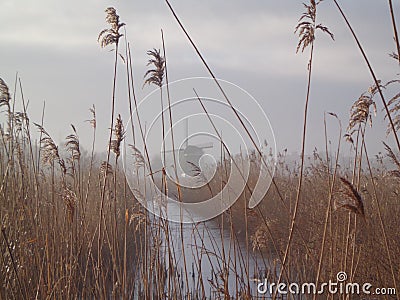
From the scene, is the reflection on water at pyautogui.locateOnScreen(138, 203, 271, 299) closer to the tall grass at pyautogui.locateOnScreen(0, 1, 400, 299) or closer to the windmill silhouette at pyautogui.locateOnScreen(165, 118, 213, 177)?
the tall grass at pyautogui.locateOnScreen(0, 1, 400, 299)

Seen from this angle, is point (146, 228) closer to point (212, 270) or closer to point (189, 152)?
point (212, 270)

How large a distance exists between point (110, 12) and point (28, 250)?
4.21 ft

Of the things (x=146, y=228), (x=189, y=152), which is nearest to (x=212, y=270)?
(x=146, y=228)

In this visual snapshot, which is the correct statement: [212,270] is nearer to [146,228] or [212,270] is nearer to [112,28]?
[146,228]

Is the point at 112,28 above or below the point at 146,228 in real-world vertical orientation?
above

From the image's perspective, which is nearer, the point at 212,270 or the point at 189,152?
the point at 212,270

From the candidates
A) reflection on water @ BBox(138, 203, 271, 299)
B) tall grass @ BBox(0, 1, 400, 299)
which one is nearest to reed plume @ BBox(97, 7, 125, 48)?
tall grass @ BBox(0, 1, 400, 299)

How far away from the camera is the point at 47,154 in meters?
1.71

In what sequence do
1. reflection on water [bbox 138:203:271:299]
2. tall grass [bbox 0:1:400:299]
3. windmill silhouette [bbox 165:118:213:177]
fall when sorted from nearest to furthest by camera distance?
1. tall grass [bbox 0:1:400:299]
2. reflection on water [bbox 138:203:271:299]
3. windmill silhouette [bbox 165:118:213:177]

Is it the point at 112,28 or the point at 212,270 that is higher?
the point at 112,28

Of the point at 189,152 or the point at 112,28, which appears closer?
the point at 112,28

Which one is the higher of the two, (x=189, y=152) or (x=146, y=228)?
(x=189, y=152)

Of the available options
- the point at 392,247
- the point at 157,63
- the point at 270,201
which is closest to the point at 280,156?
the point at 270,201

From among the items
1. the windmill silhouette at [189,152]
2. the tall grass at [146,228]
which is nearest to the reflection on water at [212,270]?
the tall grass at [146,228]
